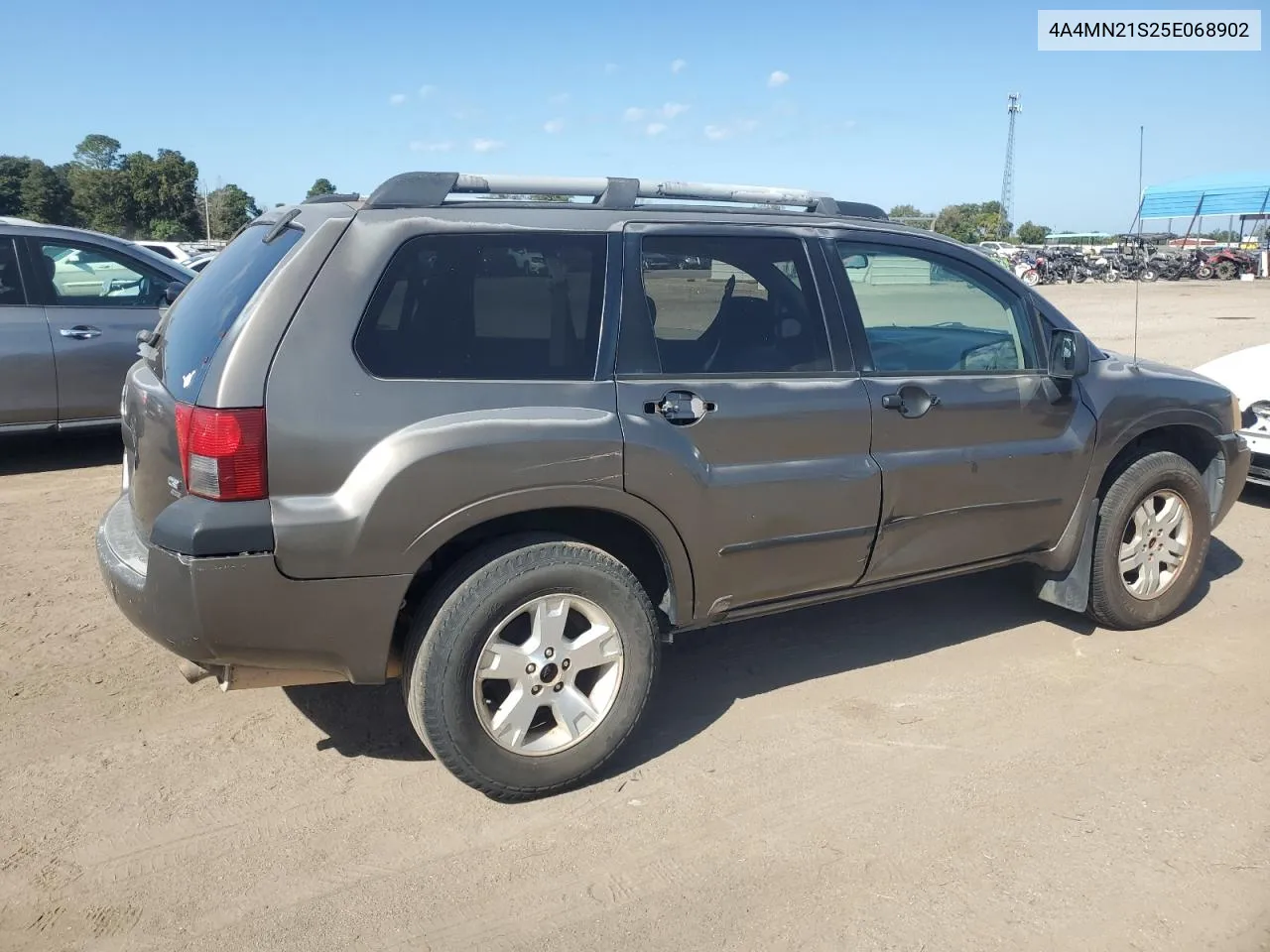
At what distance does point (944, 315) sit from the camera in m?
4.42

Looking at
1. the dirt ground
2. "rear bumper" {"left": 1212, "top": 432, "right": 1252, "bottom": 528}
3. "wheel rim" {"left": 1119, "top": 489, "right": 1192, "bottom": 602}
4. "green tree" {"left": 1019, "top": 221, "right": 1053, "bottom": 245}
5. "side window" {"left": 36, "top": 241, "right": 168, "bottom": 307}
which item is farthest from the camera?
"green tree" {"left": 1019, "top": 221, "right": 1053, "bottom": 245}

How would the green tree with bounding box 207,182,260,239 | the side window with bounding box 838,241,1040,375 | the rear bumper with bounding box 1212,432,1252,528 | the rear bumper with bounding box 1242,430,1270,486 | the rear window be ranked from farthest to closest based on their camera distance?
the green tree with bounding box 207,182,260,239
the rear bumper with bounding box 1242,430,1270,486
the rear bumper with bounding box 1212,432,1252,528
the side window with bounding box 838,241,1040,375
the rear window

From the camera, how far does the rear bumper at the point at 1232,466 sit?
16.2ft

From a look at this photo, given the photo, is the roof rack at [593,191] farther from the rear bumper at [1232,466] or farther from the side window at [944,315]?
the rear bumper at [1232,466]

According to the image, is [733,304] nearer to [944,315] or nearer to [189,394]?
[944,315]

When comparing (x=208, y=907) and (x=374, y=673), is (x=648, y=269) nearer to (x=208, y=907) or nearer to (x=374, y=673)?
(x=374, y=673)

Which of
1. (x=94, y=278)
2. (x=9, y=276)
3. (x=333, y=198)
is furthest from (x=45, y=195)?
(x=333, y=198)

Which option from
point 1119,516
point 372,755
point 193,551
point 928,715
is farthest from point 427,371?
point 1119,516

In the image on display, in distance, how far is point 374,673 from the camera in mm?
3186

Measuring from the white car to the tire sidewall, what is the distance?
4.99 metres

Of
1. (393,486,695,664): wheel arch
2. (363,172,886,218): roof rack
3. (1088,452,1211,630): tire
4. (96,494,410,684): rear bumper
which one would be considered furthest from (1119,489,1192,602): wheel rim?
(96,494,410,684): rear bumper

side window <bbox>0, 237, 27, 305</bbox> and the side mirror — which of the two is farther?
side window <bbox>0, 237, 27, 305</bbox>

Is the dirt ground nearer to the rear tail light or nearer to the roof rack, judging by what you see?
the rear tail light

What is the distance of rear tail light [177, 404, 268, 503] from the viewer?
9.49ft
